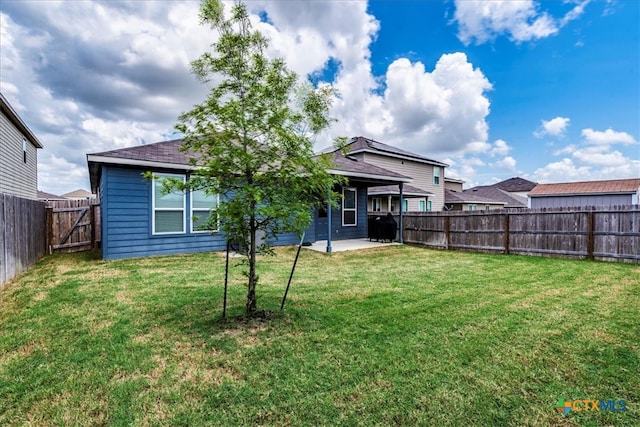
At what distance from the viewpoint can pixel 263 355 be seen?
9.64 feet

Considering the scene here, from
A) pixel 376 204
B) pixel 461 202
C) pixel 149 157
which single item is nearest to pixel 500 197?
pixel 461 202

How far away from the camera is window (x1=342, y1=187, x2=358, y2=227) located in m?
13.7

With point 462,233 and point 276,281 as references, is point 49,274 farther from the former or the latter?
point 462,233

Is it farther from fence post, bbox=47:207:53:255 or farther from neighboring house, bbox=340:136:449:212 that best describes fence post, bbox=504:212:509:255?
fence post, bbox=47:207:53:255

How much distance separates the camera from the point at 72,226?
1065 cm

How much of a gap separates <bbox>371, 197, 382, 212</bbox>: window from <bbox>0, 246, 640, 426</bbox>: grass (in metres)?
14.0

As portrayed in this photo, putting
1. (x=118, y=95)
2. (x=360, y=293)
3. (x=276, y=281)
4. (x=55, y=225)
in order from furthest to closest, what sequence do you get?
(x=118, y=95), (x=55, y=225), (x=276, y=281), (x=360, y=293)

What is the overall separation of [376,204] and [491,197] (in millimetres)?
20738

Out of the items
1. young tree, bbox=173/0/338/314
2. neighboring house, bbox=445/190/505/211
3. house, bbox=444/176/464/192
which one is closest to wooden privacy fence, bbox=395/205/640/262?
young tree, bbox=173/0/338/314

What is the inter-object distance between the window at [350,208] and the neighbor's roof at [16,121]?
37.8ft

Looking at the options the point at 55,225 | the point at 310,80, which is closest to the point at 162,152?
the point at 55,225

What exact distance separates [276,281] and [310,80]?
362 cm

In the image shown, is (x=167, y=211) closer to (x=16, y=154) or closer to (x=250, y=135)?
(x=250, y=135)

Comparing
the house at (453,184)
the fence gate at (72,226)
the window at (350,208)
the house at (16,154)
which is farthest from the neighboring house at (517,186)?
the house at (16,154)
